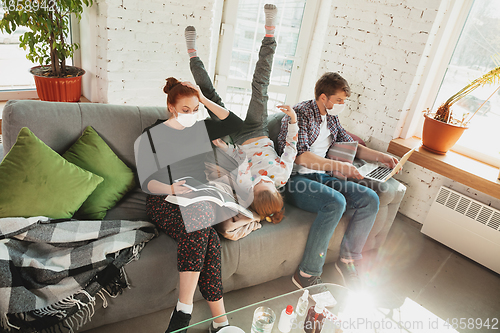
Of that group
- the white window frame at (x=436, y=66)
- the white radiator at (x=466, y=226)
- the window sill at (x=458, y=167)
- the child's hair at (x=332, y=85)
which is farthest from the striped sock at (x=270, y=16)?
the white radiator at (x=466, y=226)

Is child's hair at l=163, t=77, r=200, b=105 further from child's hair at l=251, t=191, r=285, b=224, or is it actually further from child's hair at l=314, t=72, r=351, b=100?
child's hair at l=314, t=72, r=351, b=100

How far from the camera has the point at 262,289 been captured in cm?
177

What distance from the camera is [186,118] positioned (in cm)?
159

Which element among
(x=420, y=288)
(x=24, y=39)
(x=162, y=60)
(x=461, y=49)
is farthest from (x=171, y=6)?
(x=420, y=288)

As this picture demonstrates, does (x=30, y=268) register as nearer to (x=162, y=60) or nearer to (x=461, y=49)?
(x=162, y=60)

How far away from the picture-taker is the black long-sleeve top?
1579 mm

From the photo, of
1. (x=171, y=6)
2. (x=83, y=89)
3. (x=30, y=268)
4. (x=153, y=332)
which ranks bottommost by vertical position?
(x=153, y=332)

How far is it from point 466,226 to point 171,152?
2.02 m

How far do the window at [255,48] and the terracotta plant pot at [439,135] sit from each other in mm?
1362

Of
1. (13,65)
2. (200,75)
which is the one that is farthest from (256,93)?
(13,65)

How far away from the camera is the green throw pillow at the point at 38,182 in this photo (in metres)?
1.25

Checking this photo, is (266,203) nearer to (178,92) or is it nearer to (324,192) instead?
(324,192)

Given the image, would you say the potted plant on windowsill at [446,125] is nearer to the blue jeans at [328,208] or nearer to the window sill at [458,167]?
the window sill at [458,167]

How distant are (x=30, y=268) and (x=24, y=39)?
5.51 feet
